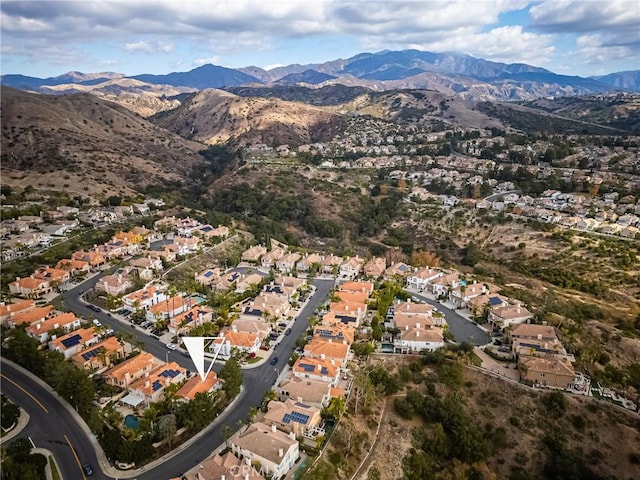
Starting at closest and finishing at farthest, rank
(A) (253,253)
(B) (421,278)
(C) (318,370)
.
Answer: (C) (318,370) < (B) (421,278) < (A) (253,253)

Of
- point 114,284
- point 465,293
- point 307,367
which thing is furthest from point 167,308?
point 465,293

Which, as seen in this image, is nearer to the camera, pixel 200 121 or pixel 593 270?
pixel 593 270

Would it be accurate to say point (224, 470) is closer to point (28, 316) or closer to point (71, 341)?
point (71, 341)

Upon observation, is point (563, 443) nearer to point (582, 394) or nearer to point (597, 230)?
point (582, 394)

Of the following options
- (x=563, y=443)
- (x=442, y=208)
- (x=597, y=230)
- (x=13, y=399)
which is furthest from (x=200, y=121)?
(x=563, y=443)

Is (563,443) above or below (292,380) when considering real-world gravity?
below

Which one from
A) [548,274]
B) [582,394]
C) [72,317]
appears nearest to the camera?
[582,394]

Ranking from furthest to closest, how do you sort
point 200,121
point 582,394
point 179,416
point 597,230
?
point 200,121, point 597,230, point 582,394, point 179,416

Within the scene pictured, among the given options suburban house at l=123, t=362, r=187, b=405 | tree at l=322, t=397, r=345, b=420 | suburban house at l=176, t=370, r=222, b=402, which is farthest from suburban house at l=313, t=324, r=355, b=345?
suburban house at l=123, t=362, r=187, b=405
